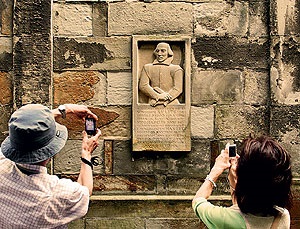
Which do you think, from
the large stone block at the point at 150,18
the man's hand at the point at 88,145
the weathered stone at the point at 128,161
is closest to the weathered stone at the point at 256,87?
the large stone block at the point at 150,18

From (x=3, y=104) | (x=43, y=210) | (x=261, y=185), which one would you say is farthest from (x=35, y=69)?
(x=261, y=185)

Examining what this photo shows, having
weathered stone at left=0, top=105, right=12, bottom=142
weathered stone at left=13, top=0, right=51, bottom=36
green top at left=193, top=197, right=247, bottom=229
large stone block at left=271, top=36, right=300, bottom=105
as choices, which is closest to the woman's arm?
green top at left=193, top=197, right=247, bottom=229

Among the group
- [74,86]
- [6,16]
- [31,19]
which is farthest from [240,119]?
[6,16]

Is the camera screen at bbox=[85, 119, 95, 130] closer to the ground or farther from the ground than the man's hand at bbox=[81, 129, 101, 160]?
farther from the ground

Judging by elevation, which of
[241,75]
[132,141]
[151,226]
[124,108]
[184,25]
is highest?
[184,25]

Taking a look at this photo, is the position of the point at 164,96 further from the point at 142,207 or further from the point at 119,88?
the point at 142,207

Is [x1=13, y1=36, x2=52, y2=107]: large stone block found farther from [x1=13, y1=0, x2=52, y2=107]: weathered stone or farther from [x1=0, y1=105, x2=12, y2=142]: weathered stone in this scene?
[x1=0, y1=105, x2=12, y2=142]: weathered stone

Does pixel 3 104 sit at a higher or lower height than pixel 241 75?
lower

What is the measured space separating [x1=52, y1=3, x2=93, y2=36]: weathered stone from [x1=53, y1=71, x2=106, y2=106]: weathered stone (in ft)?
1.47

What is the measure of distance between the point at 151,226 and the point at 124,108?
1297 mm

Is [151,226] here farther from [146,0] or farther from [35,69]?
[146,0]

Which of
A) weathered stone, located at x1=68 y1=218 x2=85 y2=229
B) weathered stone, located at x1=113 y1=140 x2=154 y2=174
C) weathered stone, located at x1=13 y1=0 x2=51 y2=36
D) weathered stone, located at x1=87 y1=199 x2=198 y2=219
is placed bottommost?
weathered stone, located at x1=68 y1=218 x2=85 y2=229

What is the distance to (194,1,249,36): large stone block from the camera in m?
5.53

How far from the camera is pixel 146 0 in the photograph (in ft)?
18.1
